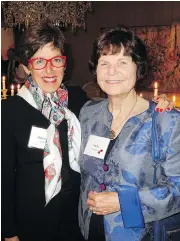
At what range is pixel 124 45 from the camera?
1.56 m

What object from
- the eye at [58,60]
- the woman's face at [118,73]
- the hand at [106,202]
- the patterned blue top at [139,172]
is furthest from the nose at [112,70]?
the hand at [106,202]

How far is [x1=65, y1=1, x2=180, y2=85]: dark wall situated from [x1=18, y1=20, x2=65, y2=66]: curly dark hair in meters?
6.80

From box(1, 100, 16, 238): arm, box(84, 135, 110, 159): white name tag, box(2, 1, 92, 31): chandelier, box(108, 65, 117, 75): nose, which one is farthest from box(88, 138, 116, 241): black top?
box(2, 1, 92, 31): chandelier

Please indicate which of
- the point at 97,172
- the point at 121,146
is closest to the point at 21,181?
the point at 97,172

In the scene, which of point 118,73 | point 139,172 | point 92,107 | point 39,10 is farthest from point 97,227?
point 39,10

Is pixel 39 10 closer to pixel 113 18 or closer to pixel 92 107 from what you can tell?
pixel 113 18

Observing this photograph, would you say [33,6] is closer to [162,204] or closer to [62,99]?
[62,99]

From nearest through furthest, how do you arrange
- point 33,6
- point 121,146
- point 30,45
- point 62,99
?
point 121,146, point 30,45, point 62,99, point 33,6

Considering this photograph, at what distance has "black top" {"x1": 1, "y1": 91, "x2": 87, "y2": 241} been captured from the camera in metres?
1.69

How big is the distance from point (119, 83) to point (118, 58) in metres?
0.12

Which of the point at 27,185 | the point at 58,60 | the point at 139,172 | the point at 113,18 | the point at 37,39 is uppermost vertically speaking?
the point at 113,18

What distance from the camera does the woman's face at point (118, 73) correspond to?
5.10 feet

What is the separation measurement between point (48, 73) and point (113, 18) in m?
7.97

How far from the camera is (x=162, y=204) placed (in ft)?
4.65
